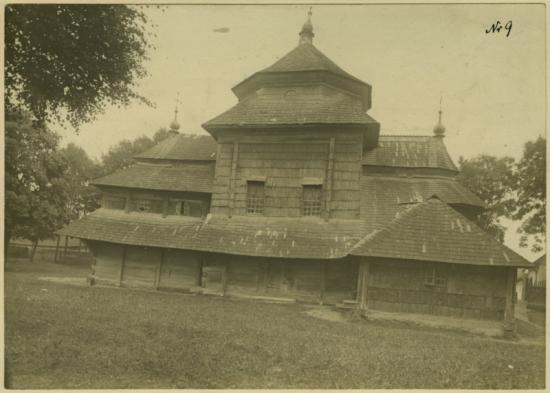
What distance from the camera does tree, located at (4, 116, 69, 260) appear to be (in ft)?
78.9

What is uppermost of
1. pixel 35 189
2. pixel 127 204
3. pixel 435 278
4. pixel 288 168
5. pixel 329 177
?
pixel 288 168

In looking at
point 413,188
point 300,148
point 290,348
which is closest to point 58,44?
point 290,348

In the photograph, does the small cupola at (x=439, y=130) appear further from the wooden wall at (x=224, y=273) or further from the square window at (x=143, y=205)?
the square window at (x=143, y=205)

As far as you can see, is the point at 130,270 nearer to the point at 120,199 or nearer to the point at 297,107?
the point at 120,199

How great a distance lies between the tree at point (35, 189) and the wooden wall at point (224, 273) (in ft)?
24.7

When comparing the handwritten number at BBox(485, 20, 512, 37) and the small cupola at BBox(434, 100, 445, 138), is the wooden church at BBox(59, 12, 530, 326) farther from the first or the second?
the handwritten number at BBox(485, 20, 512, 37)

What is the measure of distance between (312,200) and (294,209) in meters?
0.85

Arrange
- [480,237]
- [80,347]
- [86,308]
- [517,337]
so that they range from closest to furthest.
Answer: [80,347]
[86,308]
[517,337]
[480,237]

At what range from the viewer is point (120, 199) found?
2098cm

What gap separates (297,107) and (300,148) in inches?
76.3

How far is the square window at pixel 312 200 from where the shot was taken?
60.2ft

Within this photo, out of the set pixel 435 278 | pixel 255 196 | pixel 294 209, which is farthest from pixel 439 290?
pixel 255 196

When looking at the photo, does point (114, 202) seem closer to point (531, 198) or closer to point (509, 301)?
point (509, 301)

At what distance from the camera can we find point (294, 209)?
60.4 feet
